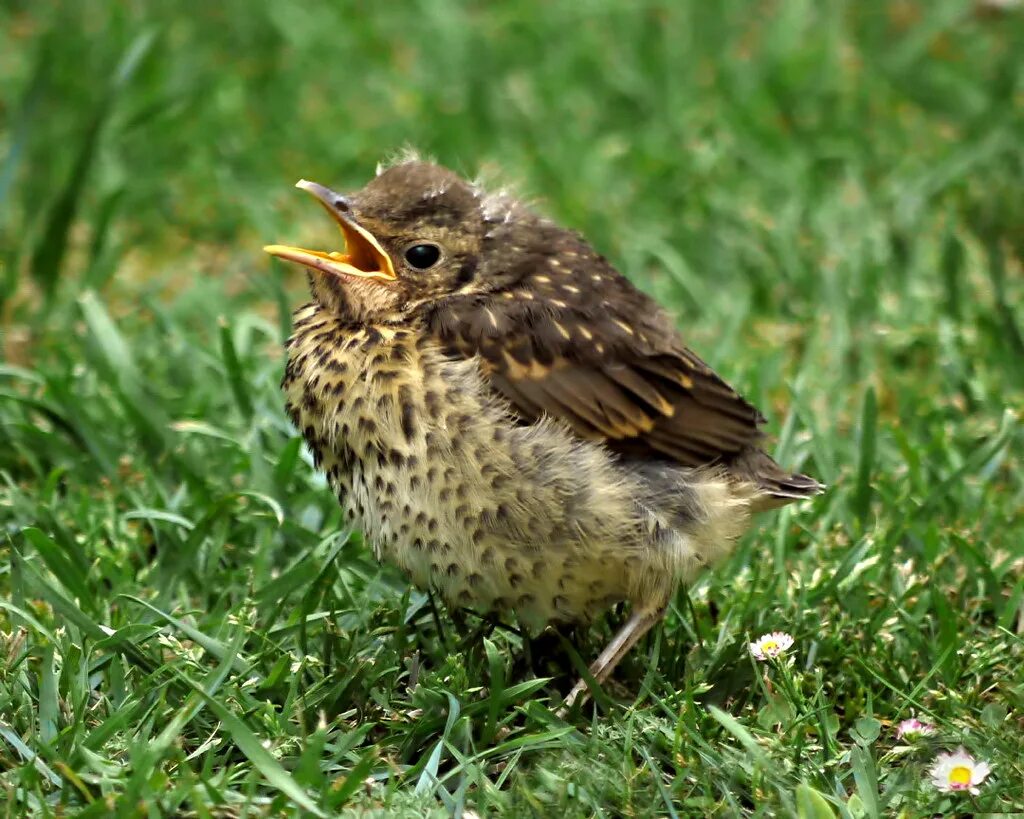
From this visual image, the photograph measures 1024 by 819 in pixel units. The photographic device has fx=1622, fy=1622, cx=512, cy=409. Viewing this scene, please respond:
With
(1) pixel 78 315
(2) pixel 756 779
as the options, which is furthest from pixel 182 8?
(2) pixel 756 779

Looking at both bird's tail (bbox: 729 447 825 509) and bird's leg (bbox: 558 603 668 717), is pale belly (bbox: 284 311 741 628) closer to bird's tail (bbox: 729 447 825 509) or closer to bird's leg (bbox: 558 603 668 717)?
bird's leg (bbox: 558 603 668 717)

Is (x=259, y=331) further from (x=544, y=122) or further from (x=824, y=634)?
(x=824, y=634)

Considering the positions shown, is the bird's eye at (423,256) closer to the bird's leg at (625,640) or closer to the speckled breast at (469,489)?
the speckled breast at (469,489)

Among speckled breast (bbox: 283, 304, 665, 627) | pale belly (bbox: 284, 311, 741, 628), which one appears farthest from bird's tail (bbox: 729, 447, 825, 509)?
speckled breast (bbox: 283, 304, 665, 627)

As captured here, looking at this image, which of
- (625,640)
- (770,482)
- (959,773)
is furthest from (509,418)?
(959,773)

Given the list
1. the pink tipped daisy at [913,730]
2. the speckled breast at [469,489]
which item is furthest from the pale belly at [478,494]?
the pink tipped daisy at [913,730]

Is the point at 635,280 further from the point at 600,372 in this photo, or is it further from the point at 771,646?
the point at 771,646

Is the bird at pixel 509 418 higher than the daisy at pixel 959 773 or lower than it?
higher
